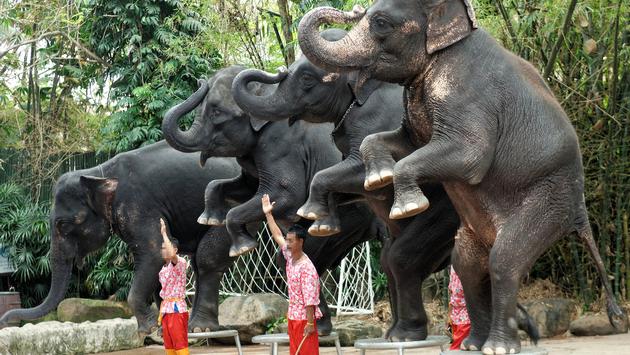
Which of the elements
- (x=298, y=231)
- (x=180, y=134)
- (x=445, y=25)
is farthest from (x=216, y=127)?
(x=445, y=25)

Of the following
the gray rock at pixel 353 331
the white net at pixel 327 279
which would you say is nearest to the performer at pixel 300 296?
the gray rock at pixel 353 331

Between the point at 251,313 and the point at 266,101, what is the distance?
4.53m

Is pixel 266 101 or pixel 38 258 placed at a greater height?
pixel 266 101

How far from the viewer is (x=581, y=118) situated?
9547mm

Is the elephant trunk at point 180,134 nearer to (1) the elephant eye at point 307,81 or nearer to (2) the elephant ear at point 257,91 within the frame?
(2) the elephant ear at point 257,91

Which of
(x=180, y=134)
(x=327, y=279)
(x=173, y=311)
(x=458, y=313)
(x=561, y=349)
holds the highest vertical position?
(x=180, y=134)

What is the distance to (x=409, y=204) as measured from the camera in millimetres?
4352

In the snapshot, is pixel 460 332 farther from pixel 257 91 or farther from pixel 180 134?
pixel 180 134

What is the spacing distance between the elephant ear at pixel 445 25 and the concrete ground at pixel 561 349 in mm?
3747

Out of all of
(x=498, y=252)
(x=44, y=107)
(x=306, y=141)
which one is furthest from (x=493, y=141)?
(x=44, y=107)

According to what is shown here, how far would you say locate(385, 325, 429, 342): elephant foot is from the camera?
5676 mm

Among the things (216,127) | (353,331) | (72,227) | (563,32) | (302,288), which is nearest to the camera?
(302,288)

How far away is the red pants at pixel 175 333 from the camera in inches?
289

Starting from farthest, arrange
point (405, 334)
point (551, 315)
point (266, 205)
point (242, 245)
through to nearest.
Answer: point (551, 315), point (242, 245), point (266, 205), point (405, 334)
